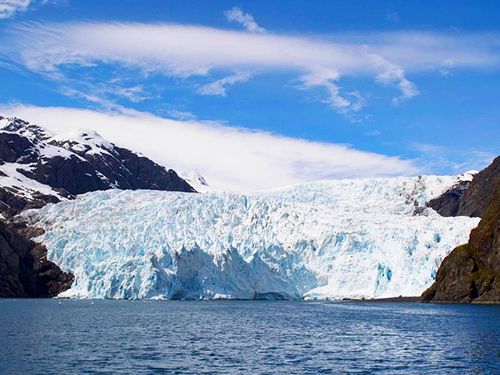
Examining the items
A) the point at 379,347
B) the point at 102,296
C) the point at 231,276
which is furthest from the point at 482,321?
the point at 102,296

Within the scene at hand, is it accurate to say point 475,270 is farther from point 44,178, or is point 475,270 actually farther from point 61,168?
point 61,168

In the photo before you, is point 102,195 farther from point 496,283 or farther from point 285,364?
point 285,364

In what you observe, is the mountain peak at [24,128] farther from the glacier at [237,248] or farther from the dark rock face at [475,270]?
the dark rock face at [475,270]

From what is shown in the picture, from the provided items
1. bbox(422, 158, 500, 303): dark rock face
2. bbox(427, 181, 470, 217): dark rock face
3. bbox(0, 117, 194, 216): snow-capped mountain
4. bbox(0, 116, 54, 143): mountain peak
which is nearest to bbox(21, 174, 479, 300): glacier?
bbox(422, 158, 500, 303): dark rock face

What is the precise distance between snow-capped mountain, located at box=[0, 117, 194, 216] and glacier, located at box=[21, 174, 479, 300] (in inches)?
Answer: 1457

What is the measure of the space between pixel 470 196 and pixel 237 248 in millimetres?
69089

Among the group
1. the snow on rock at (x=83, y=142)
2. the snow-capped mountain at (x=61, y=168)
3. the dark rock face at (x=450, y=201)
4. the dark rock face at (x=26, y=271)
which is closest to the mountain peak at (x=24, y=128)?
Answer: the snow-capped mountain at (x=61, y=168)

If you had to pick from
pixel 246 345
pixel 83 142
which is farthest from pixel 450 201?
pixel 246 345

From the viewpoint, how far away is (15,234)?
102938mm

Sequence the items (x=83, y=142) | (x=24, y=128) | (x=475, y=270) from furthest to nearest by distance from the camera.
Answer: (x=83, y=142)
(x=24, y=128)
(x=475, y=270)

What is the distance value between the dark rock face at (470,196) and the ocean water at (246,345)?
84.4m

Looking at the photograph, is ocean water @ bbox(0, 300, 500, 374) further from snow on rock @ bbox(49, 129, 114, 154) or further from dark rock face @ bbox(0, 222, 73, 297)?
snow on rock @ bbox(49, 129, 114, 154)

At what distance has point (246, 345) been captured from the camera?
3712 cm

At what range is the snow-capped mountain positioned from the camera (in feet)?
465
